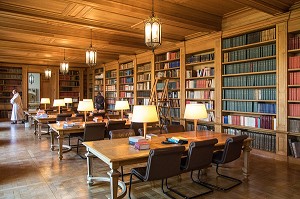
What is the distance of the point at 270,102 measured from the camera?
5.33 m

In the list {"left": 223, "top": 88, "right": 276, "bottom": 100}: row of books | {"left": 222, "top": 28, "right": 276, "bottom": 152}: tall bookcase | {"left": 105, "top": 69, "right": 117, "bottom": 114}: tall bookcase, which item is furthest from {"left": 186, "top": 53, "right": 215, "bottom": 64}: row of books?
{"left": 105, "top": 69, "right": 117, "bottom": 114}: tall bookcase

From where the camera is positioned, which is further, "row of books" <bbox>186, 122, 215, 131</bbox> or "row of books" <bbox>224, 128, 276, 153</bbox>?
"row of books" <bbox>186, 122, 215, 131</bbox>

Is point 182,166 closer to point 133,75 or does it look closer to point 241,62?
point 241,62

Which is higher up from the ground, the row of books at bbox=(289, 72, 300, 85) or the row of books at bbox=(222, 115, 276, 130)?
the row of books at bbox=(289, 72, 300, 85)

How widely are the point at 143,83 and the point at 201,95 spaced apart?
3073 mm

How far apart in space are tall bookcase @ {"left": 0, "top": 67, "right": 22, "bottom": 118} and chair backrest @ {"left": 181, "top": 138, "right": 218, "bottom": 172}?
11682 millimetres

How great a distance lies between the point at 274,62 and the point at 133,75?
5.69 m

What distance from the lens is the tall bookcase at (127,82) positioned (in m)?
9.97

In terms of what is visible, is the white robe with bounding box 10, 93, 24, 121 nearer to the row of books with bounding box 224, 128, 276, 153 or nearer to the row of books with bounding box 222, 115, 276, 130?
the row of books with bounding box 222, 115, 276, 130

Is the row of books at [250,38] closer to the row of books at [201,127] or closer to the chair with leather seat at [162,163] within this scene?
the row of books at [201,127]

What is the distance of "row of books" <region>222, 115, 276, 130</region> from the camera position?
16.8ft

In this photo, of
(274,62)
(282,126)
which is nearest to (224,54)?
(274,62)

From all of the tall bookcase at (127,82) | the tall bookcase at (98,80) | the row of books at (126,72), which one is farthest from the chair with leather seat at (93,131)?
the tall bookcase at (98,80)

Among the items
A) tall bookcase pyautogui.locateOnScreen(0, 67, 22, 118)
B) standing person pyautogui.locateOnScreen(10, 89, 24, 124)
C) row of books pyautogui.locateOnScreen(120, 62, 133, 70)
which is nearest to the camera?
row of books pyautogui.locateOnScreen(120, 62, 133, 70)
